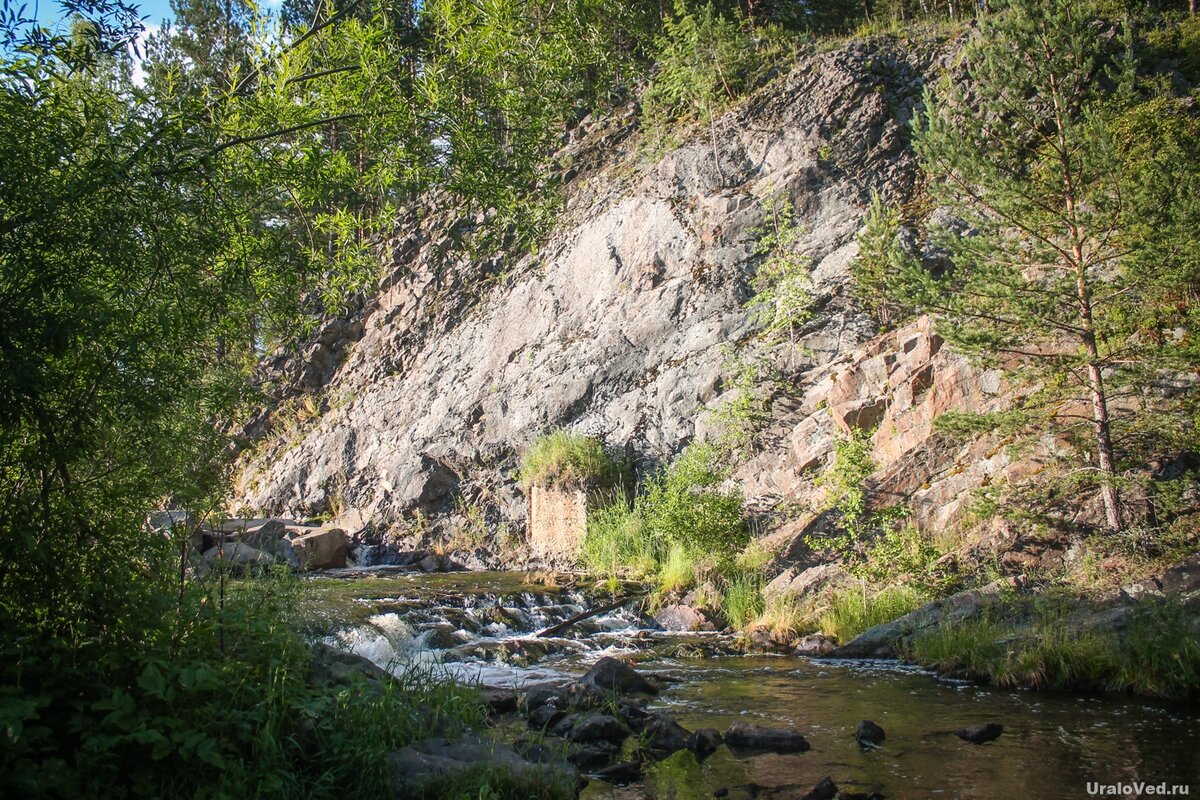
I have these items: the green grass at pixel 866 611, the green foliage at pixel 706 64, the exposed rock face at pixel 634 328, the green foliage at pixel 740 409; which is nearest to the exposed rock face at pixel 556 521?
the exposed rock face at pixel 634 328

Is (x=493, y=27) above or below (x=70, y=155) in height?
above

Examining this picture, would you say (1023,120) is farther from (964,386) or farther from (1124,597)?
(1124,597)

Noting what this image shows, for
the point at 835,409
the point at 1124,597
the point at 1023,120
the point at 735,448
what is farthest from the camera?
the point at 735,448

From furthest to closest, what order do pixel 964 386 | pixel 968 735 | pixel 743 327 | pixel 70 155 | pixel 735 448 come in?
pixel 743 327 → pixel 735 448 → pixel 964 386 → pixel 968 735 → pixel 70 155

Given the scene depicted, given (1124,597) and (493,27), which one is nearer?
(493,27)

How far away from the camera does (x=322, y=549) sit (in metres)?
20.1

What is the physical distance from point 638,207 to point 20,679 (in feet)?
71.5

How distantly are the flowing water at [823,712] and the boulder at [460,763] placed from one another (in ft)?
1.62

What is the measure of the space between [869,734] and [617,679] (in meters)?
2.80

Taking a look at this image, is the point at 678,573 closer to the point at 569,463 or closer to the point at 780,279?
the point at 569,463

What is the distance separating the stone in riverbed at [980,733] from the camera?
6613mm

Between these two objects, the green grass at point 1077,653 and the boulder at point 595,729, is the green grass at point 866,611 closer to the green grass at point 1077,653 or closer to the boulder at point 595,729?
the green grass at point 1077,653

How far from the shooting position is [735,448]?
59.9 ft

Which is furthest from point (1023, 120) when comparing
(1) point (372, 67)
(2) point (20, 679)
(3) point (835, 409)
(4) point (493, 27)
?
(2) point (20, 679)
